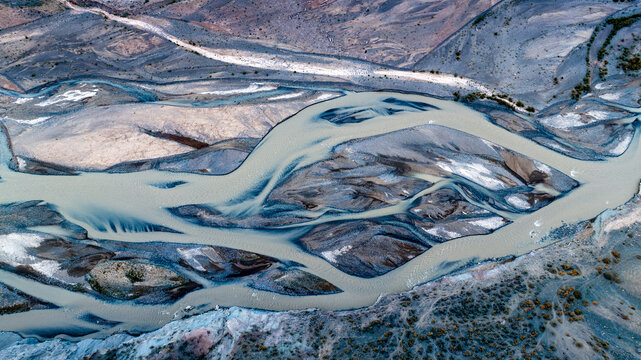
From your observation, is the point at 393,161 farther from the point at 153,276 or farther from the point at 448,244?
the point at 153,276

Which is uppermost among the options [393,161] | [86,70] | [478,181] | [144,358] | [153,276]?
[86,70]

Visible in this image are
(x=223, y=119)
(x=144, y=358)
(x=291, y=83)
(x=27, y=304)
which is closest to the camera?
(x=144, y=358)

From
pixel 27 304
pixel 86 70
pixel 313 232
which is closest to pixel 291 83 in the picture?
pixel 313 232

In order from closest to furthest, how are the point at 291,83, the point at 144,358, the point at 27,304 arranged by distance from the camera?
the point at 144,358 → the point at 27,304 → the point at 291,83

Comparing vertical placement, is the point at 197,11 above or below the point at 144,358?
above

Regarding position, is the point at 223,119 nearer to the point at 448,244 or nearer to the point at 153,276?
the point at 153,276

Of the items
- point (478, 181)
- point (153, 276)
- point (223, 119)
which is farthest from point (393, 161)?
point (153, 276)

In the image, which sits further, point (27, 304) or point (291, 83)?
point (291, 83)
